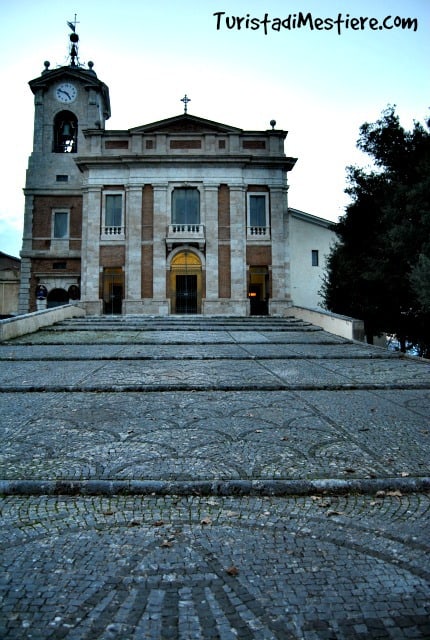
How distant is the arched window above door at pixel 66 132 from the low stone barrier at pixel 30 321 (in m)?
12.6

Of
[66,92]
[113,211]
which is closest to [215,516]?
[113,211]

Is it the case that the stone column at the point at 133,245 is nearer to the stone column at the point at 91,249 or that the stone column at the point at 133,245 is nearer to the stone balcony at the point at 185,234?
the stone column at the point at 91,249

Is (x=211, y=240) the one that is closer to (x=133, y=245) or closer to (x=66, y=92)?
(x=133, y=245)

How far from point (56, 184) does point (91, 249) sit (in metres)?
5.44

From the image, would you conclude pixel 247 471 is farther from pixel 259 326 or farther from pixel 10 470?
pixel 259 326

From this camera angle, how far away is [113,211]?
23.9 meters

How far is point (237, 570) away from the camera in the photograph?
1746 mm

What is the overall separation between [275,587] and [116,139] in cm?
2604

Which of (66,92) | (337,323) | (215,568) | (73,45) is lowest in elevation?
(215,568)

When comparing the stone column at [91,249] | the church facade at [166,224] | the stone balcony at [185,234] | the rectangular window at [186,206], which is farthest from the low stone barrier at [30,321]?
the rectangular window at [186,206]

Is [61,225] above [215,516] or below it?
above

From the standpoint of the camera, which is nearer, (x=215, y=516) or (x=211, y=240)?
(x=215, y=516)

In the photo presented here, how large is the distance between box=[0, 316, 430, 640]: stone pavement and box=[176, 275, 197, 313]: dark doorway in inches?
744

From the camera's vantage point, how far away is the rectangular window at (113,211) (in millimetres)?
23703
